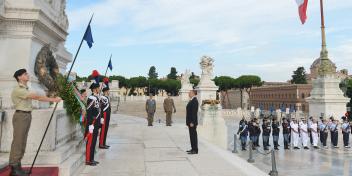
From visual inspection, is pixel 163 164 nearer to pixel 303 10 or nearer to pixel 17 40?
pixel 17 40

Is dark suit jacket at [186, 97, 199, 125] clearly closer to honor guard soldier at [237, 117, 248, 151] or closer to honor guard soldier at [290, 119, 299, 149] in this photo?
honor guard soldier at [237, 117, 248, 151]

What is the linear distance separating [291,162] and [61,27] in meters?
9.43

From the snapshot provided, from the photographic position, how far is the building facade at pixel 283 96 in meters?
81.8

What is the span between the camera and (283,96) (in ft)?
297

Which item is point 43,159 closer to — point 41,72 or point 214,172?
point 41,72

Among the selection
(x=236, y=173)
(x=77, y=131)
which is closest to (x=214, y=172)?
(x=236, y=173)

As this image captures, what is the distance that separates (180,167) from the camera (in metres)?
6.06

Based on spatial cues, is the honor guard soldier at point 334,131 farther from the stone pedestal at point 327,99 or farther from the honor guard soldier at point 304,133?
the stone pedestal at point 327,99

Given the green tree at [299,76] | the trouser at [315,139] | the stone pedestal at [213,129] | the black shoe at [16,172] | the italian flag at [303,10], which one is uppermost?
the green tree at [299,76]

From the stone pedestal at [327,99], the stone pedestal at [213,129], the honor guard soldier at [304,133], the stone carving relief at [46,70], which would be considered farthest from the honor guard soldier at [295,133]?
the stone carving relief at [46,70]

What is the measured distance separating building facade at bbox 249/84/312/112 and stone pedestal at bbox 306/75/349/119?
50070 mm

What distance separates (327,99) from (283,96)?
72171 millimetres

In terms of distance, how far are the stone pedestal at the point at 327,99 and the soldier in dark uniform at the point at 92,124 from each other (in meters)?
18.4

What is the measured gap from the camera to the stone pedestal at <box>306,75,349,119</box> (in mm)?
21156
